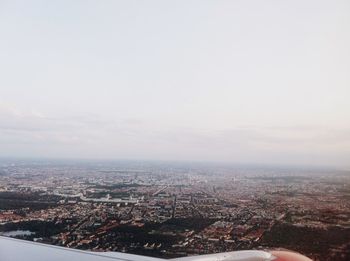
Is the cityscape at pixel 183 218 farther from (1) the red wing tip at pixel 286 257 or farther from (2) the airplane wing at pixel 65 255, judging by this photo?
(2) the airplane wing at pixel 65 255

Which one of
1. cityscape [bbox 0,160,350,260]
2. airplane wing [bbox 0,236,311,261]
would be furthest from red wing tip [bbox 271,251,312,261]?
cityscape [bbox 0,160,350,260]

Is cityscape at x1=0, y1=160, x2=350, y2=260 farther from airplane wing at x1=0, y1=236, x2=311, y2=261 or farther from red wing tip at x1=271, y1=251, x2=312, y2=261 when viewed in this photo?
airplane wing at x1=0, y1=236, x2=311, y2=261

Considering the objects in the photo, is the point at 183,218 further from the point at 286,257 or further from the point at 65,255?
the point at 65,255

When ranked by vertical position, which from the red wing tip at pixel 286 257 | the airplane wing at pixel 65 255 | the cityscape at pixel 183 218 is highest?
the airplane wing at pixel 65 255

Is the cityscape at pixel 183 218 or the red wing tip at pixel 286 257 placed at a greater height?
the red wing tip at pixel 286 257

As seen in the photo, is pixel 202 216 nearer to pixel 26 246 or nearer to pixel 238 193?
pixel 238 193

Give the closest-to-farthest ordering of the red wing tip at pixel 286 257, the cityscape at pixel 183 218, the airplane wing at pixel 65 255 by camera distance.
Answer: the airplane wing at pixel 65 255
the red wing tip at pixel 286 257
the cityscape at pixel 183 218

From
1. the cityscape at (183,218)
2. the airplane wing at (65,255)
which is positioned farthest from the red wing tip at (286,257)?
the cityscape at (183,218)

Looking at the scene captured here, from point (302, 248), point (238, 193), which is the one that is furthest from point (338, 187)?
point (302, 248)
